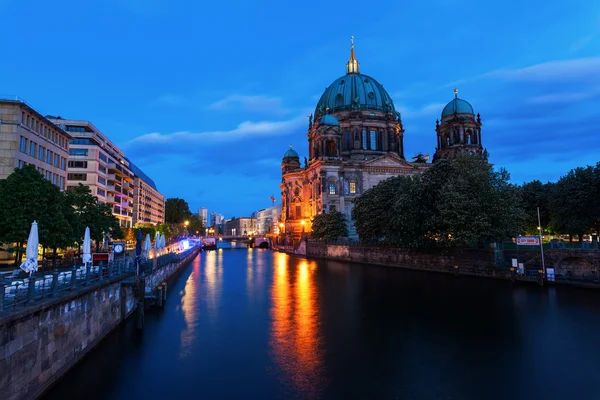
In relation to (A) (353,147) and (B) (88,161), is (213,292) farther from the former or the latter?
(A) (353,147)

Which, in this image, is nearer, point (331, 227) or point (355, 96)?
point (331, 227)

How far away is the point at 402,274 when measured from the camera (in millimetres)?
55062

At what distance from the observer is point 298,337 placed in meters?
24.0

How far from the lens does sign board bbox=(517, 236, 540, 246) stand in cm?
4456

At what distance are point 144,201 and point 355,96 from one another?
266 ft

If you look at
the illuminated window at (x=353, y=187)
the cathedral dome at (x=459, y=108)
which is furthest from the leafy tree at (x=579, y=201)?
the illuminated window at (x=353, y=187)

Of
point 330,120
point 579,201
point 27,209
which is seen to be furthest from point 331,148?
point 27,209

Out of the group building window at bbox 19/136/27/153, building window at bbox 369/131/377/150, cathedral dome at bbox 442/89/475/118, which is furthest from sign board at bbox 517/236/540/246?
building window at bbox 369/131/377/150

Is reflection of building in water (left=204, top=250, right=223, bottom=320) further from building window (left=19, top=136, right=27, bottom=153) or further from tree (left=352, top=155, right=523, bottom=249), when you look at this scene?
building window (left=19, top=136, right=27, bottom=153)

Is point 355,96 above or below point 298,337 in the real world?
above

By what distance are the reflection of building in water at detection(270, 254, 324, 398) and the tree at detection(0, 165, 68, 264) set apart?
20.2 meters

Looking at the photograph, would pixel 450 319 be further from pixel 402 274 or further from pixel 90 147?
pixel 90 147

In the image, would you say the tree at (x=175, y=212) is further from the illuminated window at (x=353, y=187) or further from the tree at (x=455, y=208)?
the tree at (x=455, y=208)

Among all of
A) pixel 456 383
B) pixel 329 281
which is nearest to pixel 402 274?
pixel 329 281
